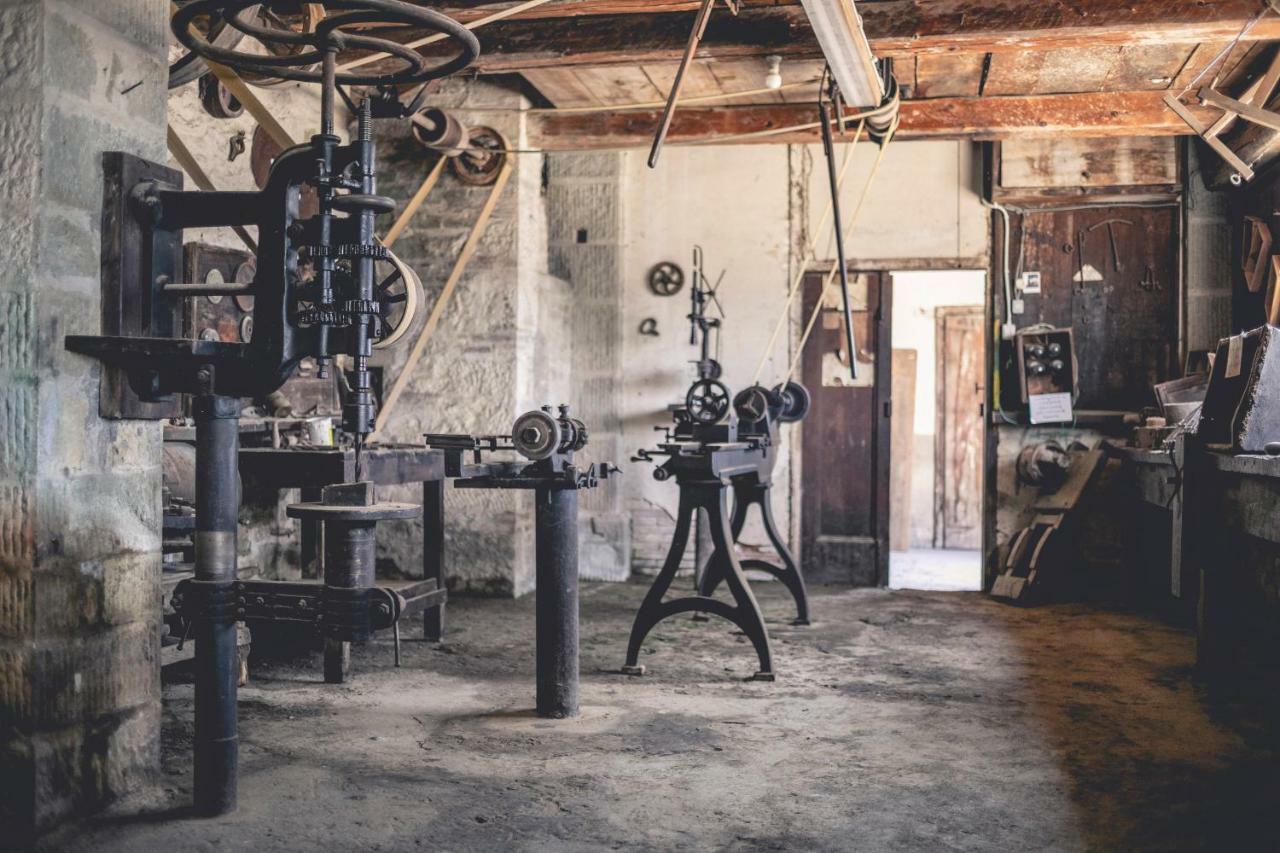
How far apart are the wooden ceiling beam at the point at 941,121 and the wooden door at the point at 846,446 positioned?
126cm

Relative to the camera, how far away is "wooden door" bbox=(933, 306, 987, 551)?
9.43 m

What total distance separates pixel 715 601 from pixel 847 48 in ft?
6.99

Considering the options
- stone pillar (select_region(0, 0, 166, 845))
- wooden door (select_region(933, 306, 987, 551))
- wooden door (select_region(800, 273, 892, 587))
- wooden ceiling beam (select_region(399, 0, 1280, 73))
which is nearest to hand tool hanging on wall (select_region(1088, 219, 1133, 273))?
wooden door (select_region(800, 273, 892, 587))

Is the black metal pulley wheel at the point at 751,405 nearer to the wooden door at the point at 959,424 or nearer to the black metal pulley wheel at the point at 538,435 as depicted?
the black metal pulley wheel at the point at 538,435

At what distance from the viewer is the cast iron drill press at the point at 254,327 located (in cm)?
253

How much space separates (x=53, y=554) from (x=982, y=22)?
4014mm

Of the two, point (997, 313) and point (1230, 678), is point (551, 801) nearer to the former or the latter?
point (1230, 678)

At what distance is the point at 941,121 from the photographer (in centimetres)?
596

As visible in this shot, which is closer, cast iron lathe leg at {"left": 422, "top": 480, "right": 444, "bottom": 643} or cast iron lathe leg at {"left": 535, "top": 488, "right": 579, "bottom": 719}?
cast iron lathe leg at {"left": 535, "top": 488, "right": 579, "bottom": 719}

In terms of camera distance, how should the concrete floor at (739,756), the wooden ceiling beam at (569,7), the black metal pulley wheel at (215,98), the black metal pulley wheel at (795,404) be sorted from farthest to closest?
the black metal pulley wheel at (795,404)
the black metal pulley wheel at (215,98)
the wooden ceiling beam at (569,7)
the concrete floor at (739,756)

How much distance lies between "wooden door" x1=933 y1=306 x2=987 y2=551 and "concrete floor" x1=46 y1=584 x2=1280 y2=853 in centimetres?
444

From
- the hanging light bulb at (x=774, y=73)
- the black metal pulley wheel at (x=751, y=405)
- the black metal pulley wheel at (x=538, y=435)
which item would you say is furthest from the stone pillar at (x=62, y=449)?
the hanging light bulb at (x=774, y=73)

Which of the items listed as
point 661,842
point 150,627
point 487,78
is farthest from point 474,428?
point 661,842

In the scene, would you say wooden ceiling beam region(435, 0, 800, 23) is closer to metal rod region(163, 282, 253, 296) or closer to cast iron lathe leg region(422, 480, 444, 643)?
cast iron lathe leg region(422, 480, 444, 643)
